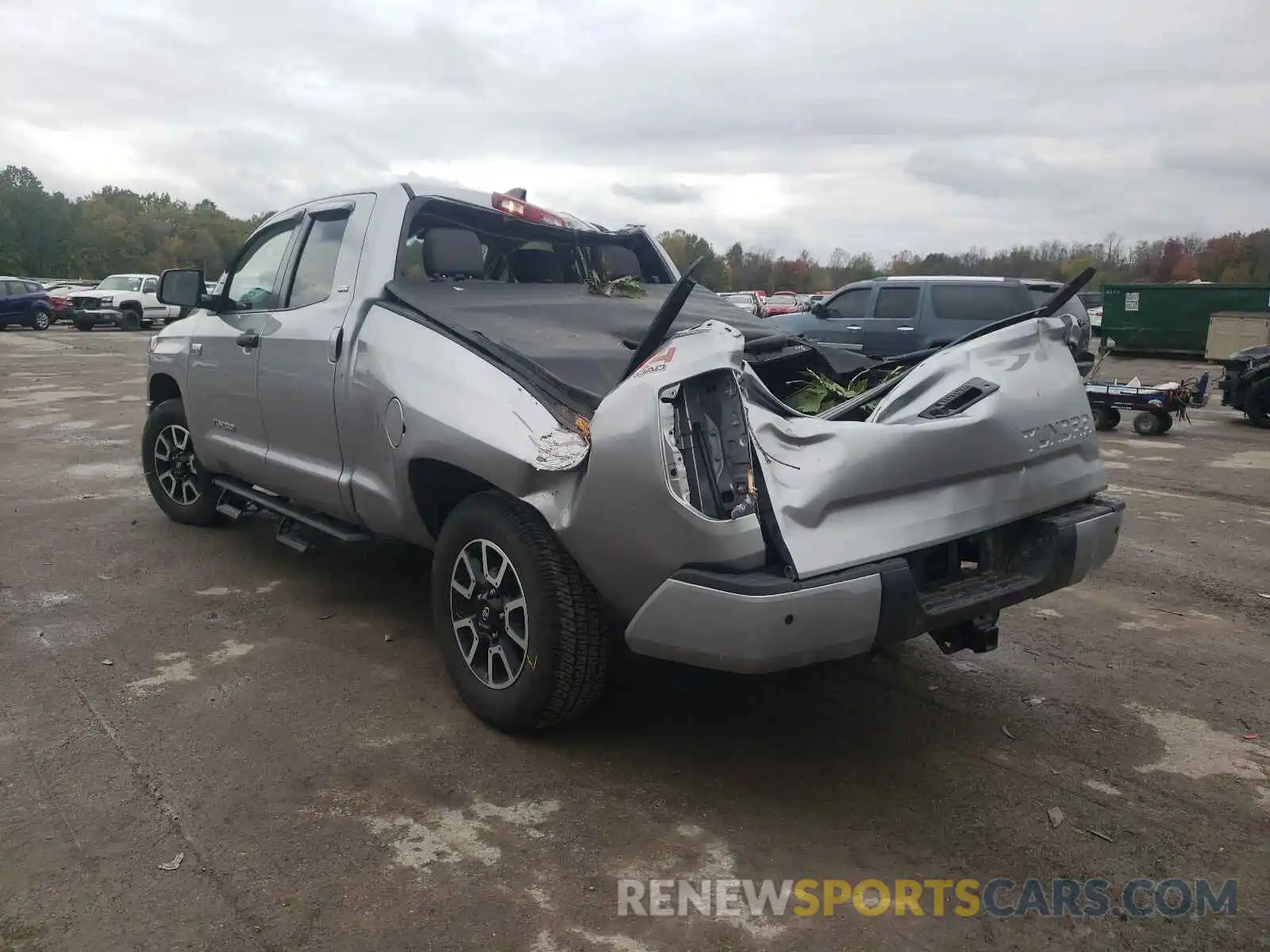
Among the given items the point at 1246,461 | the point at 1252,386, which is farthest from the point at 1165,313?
the point at 1246,461

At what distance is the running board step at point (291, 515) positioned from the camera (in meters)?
4.45

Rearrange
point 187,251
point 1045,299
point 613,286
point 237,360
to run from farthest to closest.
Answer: point 187,251 < point 1045,299 < point 237,360 < point 613,286

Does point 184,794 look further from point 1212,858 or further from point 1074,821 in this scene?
point 1212,858

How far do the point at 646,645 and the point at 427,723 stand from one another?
1.09 metres

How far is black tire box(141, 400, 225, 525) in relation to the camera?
6055mm

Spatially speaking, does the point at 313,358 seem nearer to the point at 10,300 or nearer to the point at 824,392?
the point at 824,392

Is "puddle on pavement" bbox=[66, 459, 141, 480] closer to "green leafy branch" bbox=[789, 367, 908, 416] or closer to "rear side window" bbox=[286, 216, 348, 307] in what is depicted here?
"rear side window" bbox=[286, 216, 348, 307]

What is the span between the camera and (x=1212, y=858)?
2824 millimetres

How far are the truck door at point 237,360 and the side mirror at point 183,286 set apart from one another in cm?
21

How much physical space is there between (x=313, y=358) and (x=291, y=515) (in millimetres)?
880

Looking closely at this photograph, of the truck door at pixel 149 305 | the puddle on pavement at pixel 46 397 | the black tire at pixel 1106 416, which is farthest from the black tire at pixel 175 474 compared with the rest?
the truck door at pixel 149 305

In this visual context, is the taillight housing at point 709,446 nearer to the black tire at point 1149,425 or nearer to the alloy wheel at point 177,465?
the alloy wheel at point 177,465

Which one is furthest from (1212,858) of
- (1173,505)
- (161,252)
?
(161,252)

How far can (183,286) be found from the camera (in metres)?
5.70
